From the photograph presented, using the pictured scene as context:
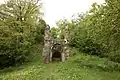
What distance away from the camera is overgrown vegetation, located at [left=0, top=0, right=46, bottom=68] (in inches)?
1177

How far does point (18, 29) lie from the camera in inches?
1384

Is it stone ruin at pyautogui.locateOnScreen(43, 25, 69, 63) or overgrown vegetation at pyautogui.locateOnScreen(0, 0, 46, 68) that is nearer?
overgrown vegetation at pyautogui.locateOnScreen(0, 0, 46, 68)

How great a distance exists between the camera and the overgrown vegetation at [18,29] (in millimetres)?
29891

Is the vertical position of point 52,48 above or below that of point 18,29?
below

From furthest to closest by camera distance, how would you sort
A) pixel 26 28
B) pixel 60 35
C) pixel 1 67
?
pixel 60 35 < pixel 26 28 < pixel 1 67

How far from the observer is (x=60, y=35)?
164ft

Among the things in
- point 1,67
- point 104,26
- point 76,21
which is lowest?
point 1,67

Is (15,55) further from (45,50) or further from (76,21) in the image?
(76,21)

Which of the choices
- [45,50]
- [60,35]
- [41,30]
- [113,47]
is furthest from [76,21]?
[113,47]

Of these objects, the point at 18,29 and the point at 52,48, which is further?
the point at 18,29

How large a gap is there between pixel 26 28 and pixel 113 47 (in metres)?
18.6

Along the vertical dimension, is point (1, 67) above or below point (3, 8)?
below

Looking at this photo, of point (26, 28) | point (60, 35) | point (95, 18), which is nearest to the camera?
point (95, 18)

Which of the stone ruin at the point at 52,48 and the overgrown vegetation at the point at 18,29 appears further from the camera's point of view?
the stone ruin at the point at 52,48
